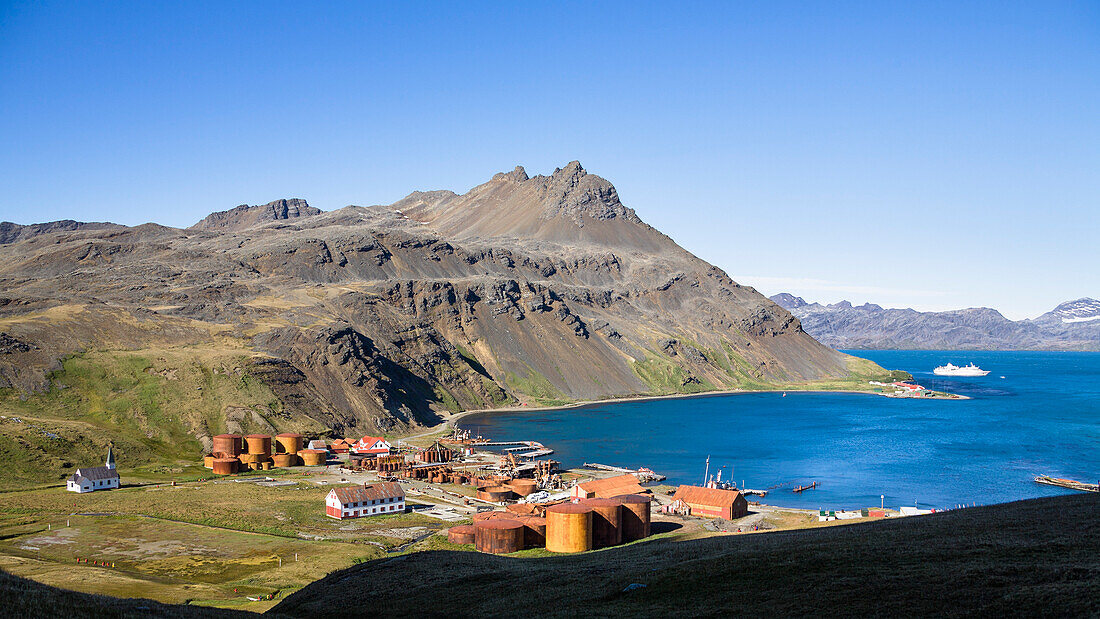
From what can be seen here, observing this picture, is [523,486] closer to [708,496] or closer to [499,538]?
[708,496]

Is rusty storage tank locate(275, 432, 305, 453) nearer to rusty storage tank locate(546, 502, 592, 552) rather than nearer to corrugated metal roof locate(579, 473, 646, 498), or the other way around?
corrugated metal roof locate(579, 473, 646, 498)

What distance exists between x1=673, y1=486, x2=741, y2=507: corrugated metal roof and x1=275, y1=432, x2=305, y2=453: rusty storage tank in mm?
54796

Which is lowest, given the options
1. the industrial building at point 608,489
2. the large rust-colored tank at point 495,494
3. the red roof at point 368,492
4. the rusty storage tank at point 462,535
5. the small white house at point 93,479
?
the large rust-colored tank at point 495,494

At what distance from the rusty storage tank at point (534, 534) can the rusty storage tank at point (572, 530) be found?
245 centimetres

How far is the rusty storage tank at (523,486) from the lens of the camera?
298 feet

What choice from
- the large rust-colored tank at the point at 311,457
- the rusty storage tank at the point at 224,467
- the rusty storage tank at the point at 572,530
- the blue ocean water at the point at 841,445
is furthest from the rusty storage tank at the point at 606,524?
the large rust-colored tank at the point at 311,457

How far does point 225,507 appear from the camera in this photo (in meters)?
78.8

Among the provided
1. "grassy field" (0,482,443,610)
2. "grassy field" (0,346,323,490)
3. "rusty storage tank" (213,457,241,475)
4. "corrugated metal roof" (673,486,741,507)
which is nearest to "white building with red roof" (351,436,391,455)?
"grassy field" (0,346,323,490)

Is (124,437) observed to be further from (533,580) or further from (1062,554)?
(1062,554)

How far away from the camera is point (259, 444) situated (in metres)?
106

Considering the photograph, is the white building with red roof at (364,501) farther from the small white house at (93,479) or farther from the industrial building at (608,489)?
the small white house at (93,479)

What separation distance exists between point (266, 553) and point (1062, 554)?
5388cm

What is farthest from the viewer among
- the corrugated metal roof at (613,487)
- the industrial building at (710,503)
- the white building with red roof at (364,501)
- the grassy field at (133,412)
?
the grassy field at (133,412)

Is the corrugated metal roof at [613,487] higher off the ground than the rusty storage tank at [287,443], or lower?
lower
